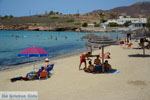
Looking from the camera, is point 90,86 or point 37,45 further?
point 37,45

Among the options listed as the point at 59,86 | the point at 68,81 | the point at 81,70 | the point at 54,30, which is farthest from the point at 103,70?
the point at 54,30

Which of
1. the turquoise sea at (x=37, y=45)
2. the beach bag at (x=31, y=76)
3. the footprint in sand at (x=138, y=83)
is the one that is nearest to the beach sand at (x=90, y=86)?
the footprint in sand at (x=138, y=83)

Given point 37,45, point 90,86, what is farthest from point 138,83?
point 37,45

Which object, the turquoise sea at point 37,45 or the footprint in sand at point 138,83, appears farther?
the turquoise sea at point 37,45

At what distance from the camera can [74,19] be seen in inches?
7840

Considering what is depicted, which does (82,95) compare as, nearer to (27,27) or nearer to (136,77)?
(136,77)

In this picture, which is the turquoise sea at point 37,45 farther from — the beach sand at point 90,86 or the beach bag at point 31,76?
the beach sand at point 90,86

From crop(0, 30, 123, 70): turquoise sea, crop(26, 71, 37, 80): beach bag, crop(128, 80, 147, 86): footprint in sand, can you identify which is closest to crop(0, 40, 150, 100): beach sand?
crop(128, 80, 147, 86): footprint in sand

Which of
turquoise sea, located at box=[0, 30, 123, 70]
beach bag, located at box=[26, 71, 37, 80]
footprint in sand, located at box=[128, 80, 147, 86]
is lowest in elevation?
turquoise sea, located at box=[0, 30, 123, 70]

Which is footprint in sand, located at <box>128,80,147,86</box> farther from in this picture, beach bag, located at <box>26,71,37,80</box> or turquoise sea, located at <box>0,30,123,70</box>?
turquoise sea, located at <box>0,30,123,70</box>

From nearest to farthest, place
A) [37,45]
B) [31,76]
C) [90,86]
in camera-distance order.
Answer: [90,86]
[31,76]
[37,45]

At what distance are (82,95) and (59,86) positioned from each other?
6.99 ft

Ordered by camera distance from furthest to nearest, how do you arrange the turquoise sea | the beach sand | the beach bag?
the turquoise sea, the beach bag, the beach sand

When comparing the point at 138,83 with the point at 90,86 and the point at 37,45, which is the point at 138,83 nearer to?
the point at 90,86
